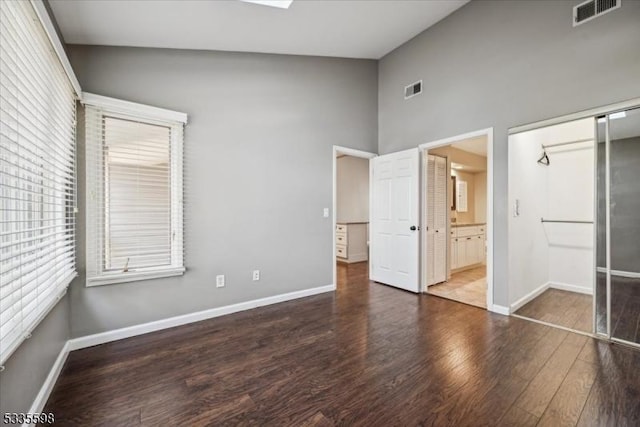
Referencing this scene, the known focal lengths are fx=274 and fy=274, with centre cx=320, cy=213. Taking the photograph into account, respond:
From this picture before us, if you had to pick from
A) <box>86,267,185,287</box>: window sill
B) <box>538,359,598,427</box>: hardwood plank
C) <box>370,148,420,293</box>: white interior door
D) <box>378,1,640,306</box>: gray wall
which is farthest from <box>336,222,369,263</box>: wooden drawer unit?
<box>538,359,598,427</box>: hardwood plank

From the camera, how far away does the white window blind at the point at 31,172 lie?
128 cm

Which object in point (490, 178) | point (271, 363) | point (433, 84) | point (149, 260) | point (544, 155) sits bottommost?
point (271, 363)

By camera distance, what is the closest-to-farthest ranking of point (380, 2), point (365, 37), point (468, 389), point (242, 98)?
point (468, 389) → point (380, 2) → point (242, 98) → point (365, 37)

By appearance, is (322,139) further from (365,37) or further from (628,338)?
(628,338)

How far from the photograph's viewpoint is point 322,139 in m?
3.94

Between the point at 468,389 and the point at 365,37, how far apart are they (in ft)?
13.0

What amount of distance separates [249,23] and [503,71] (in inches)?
110

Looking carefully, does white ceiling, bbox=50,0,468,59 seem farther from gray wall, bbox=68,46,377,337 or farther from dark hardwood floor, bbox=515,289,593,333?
dark hardwood floor, bbox=515,289,593,333

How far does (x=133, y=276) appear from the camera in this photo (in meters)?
2.62

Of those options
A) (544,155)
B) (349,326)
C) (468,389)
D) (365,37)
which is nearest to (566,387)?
(468,389)

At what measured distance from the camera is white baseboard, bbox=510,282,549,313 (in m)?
3.22

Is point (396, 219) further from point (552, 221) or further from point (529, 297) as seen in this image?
point (552, 221)

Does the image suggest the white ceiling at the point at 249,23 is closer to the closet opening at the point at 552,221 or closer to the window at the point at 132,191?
the window at the point at 132,191

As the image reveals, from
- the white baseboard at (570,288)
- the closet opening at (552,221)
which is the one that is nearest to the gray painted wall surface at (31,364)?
the closet opening at (552,221)
